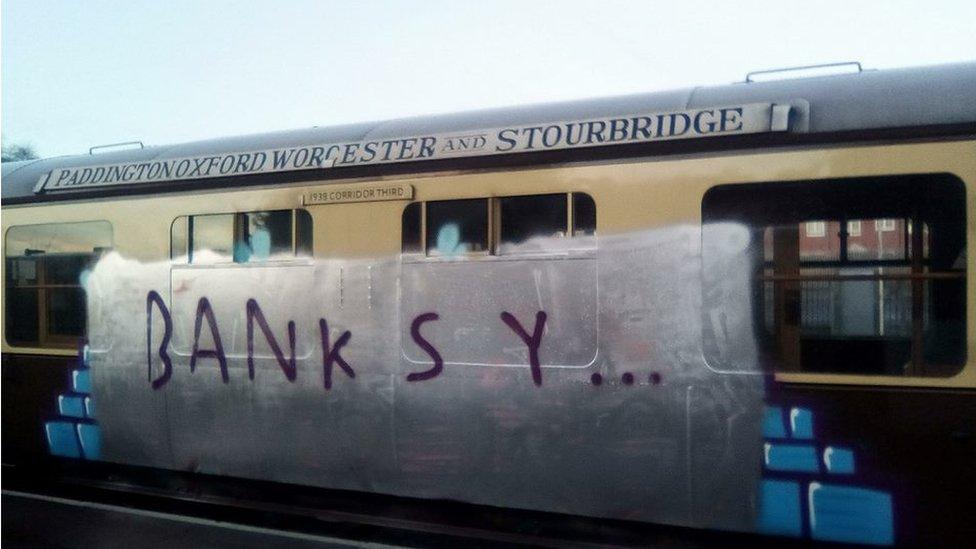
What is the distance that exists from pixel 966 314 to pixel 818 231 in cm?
84

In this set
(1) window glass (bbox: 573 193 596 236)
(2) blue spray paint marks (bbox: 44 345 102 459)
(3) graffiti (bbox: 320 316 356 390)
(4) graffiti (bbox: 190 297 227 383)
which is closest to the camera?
(1) window glass (bbox: 573 193 596 236)

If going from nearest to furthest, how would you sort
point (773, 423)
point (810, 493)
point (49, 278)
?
point (810, 493) → point (773, 423) → point (49, 278)

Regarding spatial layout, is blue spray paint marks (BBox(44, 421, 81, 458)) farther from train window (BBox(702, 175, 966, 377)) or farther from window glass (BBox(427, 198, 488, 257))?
train window (BBox(702, 175, 966, 377))

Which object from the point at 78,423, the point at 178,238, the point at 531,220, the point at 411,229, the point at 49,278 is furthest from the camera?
the point at 49,278

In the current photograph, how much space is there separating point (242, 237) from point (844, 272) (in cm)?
416

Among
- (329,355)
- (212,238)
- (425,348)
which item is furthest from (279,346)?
(425,348)

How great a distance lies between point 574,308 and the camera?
5227 mm

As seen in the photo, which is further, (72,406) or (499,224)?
(72,406)

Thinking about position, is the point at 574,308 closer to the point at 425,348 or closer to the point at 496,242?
the point at 496,242

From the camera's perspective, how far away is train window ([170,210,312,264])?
6148 mm

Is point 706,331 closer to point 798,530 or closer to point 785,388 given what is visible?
point 785,388

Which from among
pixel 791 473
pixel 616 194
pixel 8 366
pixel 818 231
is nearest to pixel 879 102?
pixel 818 231

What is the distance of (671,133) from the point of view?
199 inches

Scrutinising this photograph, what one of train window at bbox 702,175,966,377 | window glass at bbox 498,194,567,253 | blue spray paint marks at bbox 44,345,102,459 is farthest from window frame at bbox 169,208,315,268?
train window at bbox 702,175,966,377
